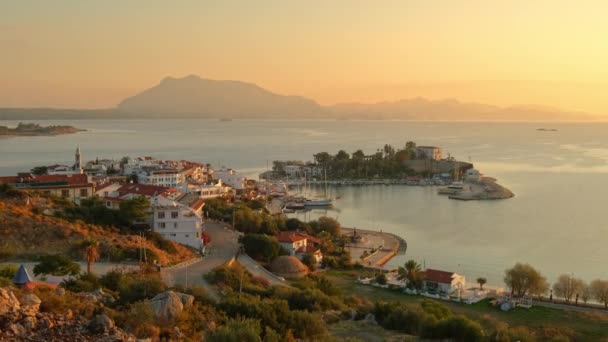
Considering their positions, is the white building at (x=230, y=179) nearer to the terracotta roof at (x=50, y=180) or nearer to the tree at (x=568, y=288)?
the terracotta roof at (x=50, y=180)

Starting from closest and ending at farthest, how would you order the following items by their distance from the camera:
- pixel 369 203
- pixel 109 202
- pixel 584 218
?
pixel 109 202 < pixel 584 218 < pixel 369 203

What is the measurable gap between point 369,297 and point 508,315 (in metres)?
3.60

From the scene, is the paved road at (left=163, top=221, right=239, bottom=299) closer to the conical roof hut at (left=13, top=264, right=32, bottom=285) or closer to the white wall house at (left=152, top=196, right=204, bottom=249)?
the white wall house at (left=152, top=196, right=204, bottom=249)

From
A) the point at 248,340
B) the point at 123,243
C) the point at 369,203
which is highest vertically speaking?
the point at 248,340

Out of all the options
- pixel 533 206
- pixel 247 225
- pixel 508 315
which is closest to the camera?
pixel 508 315

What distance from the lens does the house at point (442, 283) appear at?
1668 centimetres

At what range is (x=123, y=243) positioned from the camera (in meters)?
14.8

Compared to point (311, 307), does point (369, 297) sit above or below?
below

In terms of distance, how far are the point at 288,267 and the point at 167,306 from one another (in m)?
9.90

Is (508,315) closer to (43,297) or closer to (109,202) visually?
(43,297)

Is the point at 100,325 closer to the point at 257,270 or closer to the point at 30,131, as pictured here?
the point at 257,270

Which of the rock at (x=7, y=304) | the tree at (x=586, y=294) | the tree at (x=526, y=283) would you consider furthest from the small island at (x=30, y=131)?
the rock at (x=7, y=304)

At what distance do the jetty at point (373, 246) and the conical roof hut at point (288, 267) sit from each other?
376 centimetres

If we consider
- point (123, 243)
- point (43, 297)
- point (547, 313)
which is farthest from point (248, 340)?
point (547, 313)
